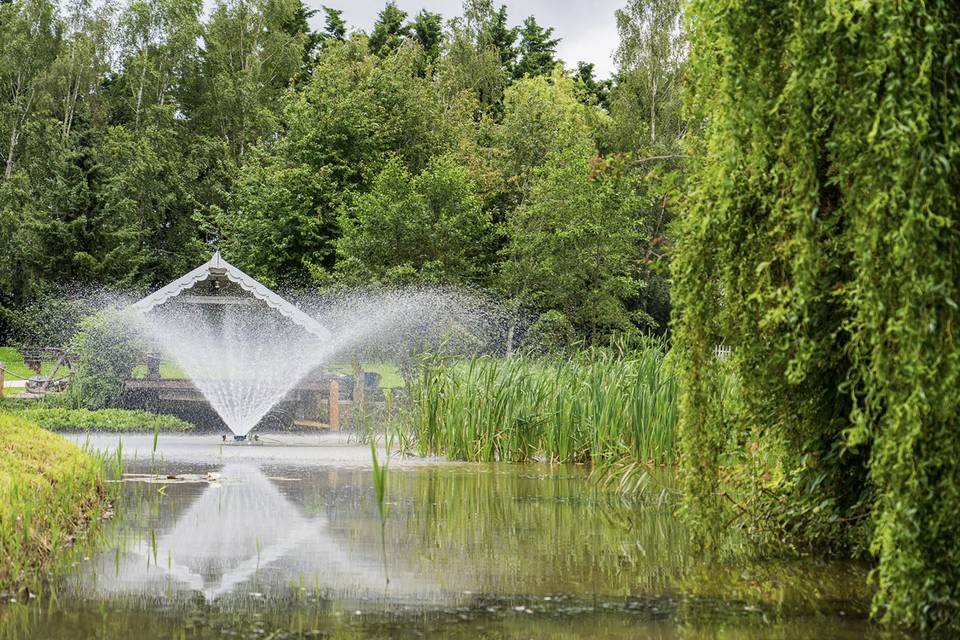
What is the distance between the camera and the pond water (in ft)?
16.9

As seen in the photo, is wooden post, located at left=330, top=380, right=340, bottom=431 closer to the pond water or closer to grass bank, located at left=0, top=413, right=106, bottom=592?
grass bank, located at left=0, top=413, right=106, bottom=592

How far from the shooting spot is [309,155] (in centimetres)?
3944

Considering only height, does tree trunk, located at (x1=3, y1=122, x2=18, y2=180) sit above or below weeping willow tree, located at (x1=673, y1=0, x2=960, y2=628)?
above

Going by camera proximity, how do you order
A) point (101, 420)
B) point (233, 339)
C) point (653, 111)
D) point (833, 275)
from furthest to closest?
point (653, 111) → point (233, 339) → point (101, 420) → point (833, 275)

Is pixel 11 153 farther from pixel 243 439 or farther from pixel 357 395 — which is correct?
pixel 243 439

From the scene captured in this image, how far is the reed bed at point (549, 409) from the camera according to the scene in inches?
496

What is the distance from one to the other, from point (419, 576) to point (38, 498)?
2747 millimetres

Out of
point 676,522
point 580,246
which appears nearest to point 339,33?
point 580,246

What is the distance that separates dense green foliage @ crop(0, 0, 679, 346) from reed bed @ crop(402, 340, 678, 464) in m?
12.4

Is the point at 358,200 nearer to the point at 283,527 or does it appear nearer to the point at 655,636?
the point at 283,527

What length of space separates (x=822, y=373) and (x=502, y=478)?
19.9 feet

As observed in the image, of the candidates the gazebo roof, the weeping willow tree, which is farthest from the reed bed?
the gazebo roof

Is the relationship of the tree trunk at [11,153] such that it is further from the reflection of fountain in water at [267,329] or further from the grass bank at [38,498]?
the grass bank at [38,498]

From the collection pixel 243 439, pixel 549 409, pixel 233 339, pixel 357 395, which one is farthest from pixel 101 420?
pixel 233 339
